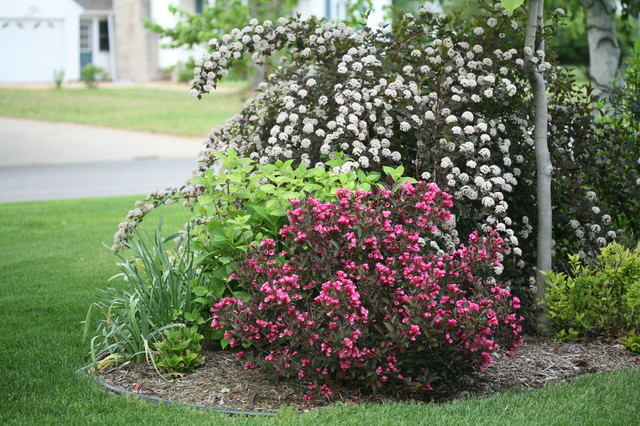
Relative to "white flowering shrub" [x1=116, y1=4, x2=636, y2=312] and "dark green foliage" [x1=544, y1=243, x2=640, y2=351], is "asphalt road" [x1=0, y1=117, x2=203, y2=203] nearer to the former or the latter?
"white flowering shrub" [x1=116, y1=4, x2=636, y2=312]

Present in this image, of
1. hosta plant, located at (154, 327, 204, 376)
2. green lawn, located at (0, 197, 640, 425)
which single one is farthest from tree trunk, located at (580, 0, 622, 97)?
hosta plant, located at (154, 327, 204, 376)

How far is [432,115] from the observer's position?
5.04 m

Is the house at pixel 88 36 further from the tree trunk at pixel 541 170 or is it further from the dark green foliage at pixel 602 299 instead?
the dark green foliage at pixel 602 299

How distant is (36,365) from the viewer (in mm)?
4633

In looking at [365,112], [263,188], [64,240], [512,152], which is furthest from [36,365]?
[64,240]

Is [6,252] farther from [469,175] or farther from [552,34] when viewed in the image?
[552,34]

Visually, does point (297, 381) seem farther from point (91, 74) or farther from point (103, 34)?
point (103, 34)

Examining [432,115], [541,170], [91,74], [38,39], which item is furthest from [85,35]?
[541,170]

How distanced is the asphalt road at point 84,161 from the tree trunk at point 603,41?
571cm

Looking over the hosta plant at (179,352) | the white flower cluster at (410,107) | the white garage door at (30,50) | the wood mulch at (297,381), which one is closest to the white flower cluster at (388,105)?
the white flower cluster at (410,107)

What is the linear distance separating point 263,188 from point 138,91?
29.3 meters

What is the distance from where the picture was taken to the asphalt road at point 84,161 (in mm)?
13773

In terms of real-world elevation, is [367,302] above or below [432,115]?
below

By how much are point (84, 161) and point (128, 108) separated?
32.5 ft
